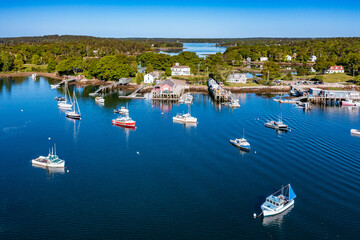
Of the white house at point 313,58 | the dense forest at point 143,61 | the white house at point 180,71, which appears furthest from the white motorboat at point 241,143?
the white house at point 313,58

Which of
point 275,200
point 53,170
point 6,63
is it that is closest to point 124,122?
point 53,170

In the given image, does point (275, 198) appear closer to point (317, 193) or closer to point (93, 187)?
point (317, 193)

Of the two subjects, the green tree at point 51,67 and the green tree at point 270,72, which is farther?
the green tree at point 51,67

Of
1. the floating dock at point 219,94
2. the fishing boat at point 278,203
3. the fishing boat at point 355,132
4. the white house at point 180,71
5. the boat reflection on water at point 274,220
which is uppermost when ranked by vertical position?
the white house at point 180,71

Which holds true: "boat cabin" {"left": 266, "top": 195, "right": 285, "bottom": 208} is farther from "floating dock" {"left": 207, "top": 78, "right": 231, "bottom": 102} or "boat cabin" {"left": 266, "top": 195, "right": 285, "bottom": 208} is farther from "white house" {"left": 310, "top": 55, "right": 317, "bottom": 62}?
"white house" {"left": 310, "top": 55, "right": 317, "bottom": 62}

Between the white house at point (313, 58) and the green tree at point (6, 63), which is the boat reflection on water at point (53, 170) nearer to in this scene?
the green tree at point (6, 63)

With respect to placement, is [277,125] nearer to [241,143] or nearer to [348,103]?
[241,143]

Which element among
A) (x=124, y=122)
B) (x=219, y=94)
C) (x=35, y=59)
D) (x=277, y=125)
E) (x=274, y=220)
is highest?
(x=35, y=59)

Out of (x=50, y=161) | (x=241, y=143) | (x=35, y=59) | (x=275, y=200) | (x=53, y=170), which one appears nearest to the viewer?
(x=275, y=200)
